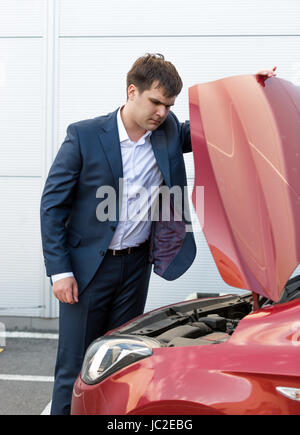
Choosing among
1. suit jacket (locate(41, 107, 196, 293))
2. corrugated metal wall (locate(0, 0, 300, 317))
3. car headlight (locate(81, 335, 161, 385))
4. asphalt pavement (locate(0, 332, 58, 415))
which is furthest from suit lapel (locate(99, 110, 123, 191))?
corrugated metal wall (locate(0, 0, 300, 317))

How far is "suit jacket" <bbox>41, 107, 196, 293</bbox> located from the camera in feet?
7.79

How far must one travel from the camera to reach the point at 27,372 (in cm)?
376

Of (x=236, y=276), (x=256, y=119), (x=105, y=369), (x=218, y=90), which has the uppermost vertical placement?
(x=218, y=90)

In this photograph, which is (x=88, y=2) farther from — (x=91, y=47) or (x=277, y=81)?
(x=277, y=81)

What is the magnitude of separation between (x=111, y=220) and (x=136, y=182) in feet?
0.69

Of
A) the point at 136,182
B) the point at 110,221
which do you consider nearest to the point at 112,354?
the point at 110,221

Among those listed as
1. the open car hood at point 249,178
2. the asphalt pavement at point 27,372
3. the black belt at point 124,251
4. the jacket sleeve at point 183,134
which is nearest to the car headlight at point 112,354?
the open car hood at point 249,178

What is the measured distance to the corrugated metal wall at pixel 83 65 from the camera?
4.59 meters

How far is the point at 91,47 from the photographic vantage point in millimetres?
4695

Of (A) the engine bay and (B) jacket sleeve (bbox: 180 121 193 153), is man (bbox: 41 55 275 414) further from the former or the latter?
(A) the engine bay

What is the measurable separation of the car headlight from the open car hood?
35cm
